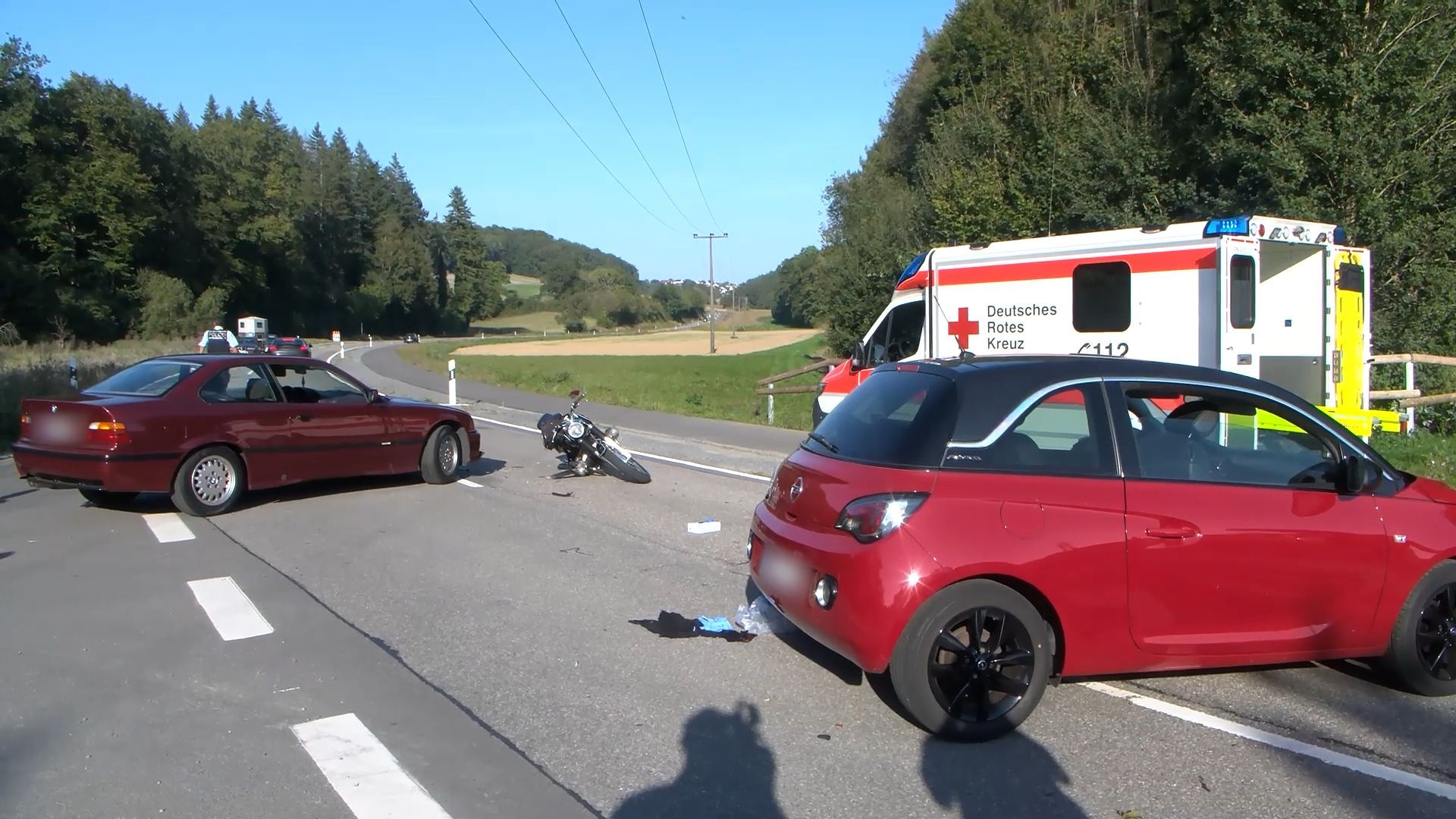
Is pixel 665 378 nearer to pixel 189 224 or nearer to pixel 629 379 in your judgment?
pixel 629 379

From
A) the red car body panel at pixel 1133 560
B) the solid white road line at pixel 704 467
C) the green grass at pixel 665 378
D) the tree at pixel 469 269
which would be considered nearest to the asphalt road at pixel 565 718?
the red car body panel at pixel 1133 560

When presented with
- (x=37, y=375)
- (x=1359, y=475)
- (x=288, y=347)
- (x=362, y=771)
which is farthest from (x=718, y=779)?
(x=288, y=347)

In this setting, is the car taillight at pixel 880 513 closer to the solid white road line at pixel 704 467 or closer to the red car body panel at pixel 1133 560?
the red car body panel at pixel 1133 560

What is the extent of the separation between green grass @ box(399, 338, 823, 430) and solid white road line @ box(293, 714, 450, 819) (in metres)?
15.4

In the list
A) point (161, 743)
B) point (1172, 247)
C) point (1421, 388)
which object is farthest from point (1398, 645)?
point (1421, 388)

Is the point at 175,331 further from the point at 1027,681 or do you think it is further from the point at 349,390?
the point at 1027,681

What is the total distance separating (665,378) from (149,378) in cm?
3402

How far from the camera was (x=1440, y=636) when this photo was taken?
547 cm

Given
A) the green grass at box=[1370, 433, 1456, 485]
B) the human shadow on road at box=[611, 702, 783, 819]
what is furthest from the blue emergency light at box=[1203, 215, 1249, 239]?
the human shadow on road at box=[611, 702, 783, 819]

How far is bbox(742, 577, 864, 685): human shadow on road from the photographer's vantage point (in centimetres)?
567

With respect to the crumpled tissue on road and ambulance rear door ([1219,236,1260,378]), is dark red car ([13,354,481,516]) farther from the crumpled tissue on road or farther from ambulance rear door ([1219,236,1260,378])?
ambulance rear door ([1219,236,1260,378])

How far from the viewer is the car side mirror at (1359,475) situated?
5238 millimetres

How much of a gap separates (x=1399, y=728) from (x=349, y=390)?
9.87 m

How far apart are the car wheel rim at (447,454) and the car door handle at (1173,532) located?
29.5 feet
